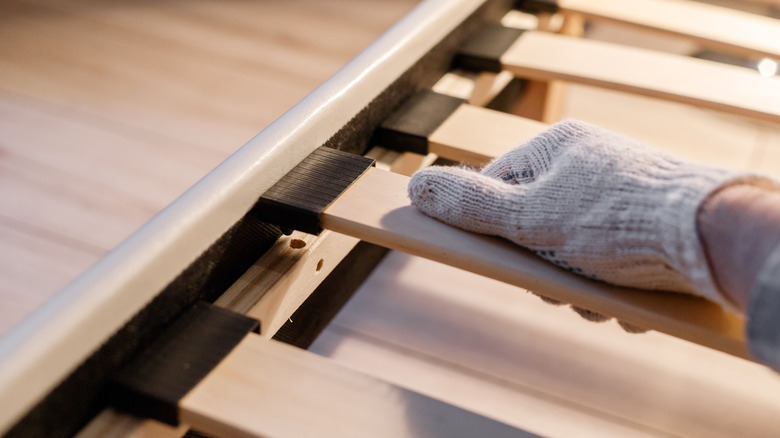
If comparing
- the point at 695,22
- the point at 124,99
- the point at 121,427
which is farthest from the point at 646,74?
the point at 124,99

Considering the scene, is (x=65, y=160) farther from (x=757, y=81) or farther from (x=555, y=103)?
(x=757, y=81)

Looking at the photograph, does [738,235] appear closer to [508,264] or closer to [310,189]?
[508,264]

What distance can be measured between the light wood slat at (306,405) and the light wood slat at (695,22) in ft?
A: 2.84

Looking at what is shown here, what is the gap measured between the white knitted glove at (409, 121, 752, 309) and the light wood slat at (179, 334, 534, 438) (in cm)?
15

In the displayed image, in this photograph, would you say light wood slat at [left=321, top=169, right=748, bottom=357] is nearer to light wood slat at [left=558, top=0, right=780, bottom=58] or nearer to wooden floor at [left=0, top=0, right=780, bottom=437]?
wooden floor at [left=0, top=0, right=780, bottom=437]

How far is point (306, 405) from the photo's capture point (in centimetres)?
55

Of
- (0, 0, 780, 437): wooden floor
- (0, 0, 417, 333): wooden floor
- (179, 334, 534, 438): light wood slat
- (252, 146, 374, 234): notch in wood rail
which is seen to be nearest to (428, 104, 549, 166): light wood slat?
(252, 146, 374, 234): notch in wood rail

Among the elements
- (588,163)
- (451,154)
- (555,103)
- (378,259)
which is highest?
(588,163)

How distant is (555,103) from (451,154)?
26.9 inches

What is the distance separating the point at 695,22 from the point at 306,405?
1.02 metres

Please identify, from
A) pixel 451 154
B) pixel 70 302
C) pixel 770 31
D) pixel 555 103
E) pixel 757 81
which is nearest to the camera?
pixel 70 302

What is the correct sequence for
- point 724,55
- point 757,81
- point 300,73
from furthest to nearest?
point 724,55 < point 300,73 < point 757,81

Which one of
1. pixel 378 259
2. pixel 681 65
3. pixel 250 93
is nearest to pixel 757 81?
pixel 681 65

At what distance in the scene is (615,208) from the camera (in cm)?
58
